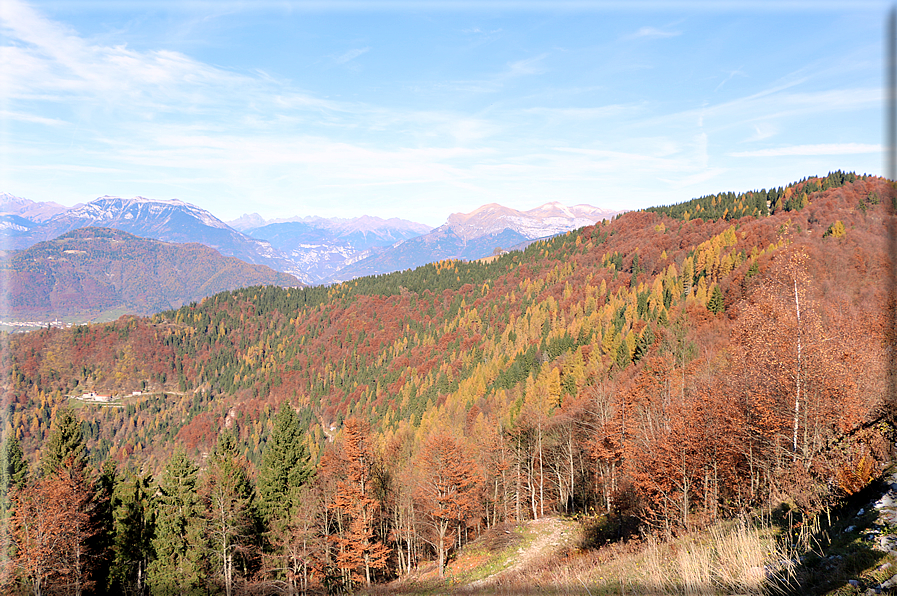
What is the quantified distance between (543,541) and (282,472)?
26024 millimetres

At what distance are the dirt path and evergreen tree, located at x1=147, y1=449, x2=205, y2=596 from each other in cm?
2584

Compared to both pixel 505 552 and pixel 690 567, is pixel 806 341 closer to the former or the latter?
pixel 690 567

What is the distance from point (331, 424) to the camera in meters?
180

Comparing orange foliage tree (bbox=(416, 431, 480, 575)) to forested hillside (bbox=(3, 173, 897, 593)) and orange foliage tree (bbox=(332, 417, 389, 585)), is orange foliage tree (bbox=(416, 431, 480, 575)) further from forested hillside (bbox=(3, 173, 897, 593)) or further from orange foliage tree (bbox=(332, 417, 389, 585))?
orange foliage tree (bbox=(332, 417, 389, 585))

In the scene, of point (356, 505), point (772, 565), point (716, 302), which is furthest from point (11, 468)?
point (716, 302)

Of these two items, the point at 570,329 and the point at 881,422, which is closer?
the point at 881,422

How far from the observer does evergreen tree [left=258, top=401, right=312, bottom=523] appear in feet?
140

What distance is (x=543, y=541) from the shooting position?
3456 centimetres

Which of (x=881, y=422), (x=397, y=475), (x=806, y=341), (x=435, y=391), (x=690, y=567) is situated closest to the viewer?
(x=690, y=567)

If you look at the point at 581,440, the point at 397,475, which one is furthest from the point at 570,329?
the point at 397,475

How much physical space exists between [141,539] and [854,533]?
50699 millimetres

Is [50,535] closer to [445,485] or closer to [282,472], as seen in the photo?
[282,472]

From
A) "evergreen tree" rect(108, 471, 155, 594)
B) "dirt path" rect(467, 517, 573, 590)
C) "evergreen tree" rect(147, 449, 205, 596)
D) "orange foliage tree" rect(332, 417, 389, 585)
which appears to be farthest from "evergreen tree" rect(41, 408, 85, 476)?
"dirt path" rect(467, 517, 573, 590)

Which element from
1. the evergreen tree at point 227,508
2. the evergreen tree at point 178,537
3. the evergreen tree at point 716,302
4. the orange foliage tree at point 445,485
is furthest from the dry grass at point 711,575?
the evergreen tree at point 716,302
